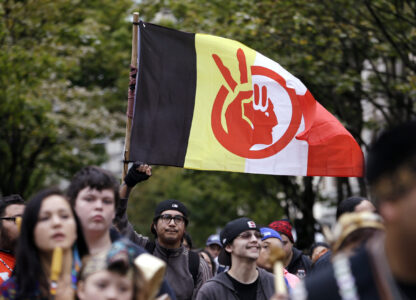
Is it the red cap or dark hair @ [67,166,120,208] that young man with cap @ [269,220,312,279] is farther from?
dark hair @ [67,166,120,208]

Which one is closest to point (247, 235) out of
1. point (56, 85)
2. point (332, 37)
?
point (332, 37)

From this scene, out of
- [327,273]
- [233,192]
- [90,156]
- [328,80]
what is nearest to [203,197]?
[233,192]

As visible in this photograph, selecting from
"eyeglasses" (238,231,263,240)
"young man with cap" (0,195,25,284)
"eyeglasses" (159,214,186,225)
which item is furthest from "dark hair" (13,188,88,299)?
"eyeglasses" (159,214,186,225)

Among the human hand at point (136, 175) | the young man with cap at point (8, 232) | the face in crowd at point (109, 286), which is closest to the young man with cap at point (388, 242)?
the face in crowd at point (109, 286)

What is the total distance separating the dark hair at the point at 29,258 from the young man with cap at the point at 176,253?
3054 mm

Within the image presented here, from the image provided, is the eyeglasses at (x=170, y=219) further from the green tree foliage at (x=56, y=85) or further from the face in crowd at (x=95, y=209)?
the green tree foliage at (x=56, y=85)

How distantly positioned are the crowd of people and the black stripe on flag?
0.81 m

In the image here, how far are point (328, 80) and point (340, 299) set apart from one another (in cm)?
1285

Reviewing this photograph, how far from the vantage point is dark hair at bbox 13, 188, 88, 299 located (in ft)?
11.9

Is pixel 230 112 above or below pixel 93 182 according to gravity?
above

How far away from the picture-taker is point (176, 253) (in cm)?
723

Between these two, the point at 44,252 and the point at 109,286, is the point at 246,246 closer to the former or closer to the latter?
the point at 44,252

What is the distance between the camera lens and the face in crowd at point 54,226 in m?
3.65

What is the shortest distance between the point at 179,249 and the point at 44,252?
3621 mm
